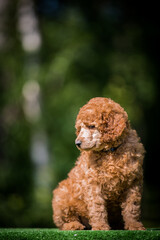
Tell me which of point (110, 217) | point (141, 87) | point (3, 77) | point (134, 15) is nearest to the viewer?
point (110, 217)

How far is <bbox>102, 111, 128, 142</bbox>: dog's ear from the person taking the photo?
153 inches

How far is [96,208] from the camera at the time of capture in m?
3.98

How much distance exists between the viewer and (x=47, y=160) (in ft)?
33.6

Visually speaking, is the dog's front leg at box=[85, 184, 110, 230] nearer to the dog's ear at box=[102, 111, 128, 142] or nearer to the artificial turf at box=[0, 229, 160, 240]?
the artificial turf at box=[0, 229, 160, 240]

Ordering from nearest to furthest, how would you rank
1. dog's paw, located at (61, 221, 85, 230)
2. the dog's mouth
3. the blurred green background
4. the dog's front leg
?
the dog's mouth < the dog's front leg < dog's paw, located at (61, 221, 85, 230) < the blurred green background

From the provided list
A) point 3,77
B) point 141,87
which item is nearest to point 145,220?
point 141,87

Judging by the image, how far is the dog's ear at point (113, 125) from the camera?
12.8 ft

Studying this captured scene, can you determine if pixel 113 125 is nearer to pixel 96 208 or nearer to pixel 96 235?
pixel 96 208

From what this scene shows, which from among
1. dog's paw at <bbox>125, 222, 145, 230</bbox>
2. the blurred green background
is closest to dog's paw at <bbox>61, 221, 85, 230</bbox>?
dog's paw at <bbox>125, 222, 145, 230</bbox>

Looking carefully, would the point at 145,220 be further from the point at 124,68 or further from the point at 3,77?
the point at 3,77

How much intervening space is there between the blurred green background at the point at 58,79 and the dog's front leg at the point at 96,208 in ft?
16.5

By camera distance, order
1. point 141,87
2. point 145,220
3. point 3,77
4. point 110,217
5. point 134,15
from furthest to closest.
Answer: point 3,77
point 134,15
point 141,87
point 145,220
point 110,217

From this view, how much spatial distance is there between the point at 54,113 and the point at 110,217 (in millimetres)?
6163

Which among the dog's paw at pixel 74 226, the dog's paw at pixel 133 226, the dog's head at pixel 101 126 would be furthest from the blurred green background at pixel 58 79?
the dog's head at pixel 101 126
